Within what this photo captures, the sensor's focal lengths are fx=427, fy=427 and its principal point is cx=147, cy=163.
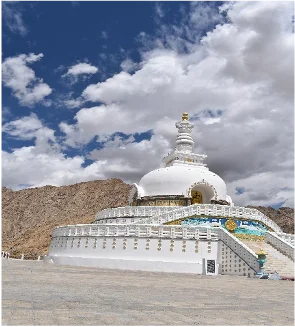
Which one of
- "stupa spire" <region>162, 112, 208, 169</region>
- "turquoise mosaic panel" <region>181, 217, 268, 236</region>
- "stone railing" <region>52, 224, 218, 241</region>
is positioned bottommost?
"stone railing" <region>52, 224, 218, 241</region>

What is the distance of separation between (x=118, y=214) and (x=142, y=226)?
8.51 meters

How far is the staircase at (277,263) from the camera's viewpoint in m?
23.3

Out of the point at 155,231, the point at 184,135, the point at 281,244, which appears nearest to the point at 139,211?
the point at 155,231

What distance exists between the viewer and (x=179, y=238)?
1065 inches

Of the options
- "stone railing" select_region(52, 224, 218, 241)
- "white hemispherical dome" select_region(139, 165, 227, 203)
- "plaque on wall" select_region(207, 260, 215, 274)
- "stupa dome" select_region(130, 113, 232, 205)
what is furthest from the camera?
"white hemispherical dome" select_region(139, 165, 227, 203)

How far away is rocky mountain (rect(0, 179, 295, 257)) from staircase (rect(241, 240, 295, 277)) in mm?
99728

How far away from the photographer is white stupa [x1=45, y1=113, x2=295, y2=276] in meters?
25.9

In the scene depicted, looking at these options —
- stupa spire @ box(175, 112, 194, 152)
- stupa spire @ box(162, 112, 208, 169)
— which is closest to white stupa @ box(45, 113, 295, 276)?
stupa spire @ box(162, 112, 208, 169)

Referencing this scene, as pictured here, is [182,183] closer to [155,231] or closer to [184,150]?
[184,150]

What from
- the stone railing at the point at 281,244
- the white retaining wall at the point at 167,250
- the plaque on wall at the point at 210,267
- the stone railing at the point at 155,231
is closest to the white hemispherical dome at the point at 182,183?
the stone railing at the point at 281,244

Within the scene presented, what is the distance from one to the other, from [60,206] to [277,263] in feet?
417

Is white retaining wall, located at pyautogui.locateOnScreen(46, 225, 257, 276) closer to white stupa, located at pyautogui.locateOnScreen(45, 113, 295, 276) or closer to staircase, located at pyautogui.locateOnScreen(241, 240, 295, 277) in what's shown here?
white stupa, located at pyautogui.locateOnScreen(45, 113, 295, 276)

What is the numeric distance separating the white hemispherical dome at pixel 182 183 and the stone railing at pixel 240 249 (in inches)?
445

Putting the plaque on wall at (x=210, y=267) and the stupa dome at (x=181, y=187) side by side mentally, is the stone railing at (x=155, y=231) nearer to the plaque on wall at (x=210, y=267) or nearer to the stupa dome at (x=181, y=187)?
the plaque on wall at (x=210, y=267)
